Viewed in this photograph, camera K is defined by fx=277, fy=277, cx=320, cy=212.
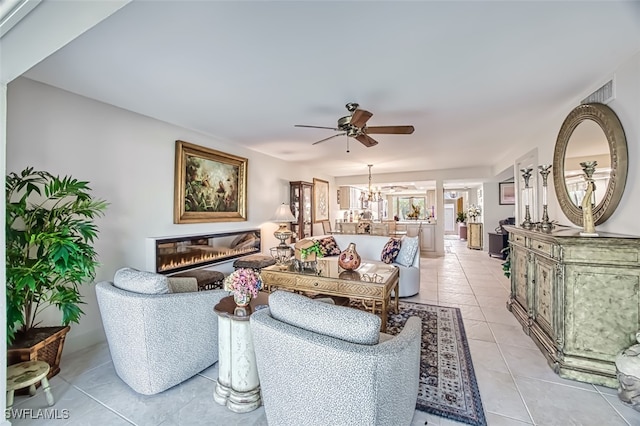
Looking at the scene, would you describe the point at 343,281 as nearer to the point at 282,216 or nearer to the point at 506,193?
the point at 282,216

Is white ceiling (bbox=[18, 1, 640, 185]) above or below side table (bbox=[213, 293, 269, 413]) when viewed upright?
above

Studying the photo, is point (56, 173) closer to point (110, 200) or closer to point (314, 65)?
point (110, 200)

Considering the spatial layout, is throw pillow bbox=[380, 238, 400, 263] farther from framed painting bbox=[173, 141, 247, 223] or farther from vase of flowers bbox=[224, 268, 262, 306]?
vase of flowers bbox=[224, 268, 262, 306]

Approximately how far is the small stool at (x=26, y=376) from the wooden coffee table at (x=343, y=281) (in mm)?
1870

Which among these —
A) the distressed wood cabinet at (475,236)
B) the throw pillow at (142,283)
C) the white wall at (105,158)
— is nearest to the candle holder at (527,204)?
the throw pillow at (142,283)

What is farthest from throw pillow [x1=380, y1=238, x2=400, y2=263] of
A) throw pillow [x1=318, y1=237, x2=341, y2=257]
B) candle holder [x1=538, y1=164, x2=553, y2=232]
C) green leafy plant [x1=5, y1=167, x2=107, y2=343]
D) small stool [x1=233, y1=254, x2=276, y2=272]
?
green leafy plant [x1=5, y1=167, x2=107, y2=343]

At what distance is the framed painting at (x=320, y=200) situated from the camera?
725cm

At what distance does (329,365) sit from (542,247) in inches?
→ 99.1

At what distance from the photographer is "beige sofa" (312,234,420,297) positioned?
4.06m

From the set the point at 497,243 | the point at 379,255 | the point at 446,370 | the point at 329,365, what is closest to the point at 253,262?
the point at 379,255

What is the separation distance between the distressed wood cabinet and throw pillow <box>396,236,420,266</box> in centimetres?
579

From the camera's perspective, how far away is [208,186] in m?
4.16

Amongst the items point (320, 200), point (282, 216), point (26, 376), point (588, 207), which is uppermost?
point (320, 200)

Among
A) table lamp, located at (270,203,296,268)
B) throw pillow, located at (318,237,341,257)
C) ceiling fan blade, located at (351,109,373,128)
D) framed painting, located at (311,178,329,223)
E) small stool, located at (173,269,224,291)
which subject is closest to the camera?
ceiling fan blade, located at (351,109,373,128)
